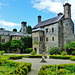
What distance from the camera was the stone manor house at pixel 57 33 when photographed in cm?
2823

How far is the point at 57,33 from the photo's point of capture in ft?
91.5

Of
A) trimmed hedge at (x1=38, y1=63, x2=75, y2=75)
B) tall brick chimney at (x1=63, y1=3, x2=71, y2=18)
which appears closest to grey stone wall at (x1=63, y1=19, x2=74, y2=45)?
tall brick chimney at (x1=63, y1=3, x2=71, y2=18)

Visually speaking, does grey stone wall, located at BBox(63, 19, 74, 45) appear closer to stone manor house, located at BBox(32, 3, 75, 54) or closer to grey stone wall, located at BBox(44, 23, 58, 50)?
stone manor house, located at BBox(32, 3, 75, 54)

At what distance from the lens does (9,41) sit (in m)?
35.5

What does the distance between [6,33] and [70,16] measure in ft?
73.1

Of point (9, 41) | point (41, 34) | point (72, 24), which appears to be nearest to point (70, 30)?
point (72, 24)

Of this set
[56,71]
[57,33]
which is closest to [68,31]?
[57,33]

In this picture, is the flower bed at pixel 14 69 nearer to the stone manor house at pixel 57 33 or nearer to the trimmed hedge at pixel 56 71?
the trimmed hedge at pixel 56 71

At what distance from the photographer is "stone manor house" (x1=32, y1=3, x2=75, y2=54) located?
92.6 ft

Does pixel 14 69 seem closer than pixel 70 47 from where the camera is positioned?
Yes

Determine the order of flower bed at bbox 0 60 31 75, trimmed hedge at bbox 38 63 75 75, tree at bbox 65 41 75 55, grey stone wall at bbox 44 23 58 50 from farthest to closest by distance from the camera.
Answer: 1. grey stone wall at bbox 44 23 58 50
2. tree at bbox 65 41 75 55
3. trimmed hedge at bbox 38 63 75 75
4. flower bed at bbox 0 60 31 75

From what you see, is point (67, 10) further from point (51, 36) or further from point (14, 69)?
point (14, 69)

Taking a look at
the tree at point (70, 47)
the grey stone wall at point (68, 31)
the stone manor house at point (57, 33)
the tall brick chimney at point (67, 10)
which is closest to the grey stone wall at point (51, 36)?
the stone manor house at point (57, 33)

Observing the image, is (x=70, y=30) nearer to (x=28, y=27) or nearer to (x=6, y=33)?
(x=6, y=33)
